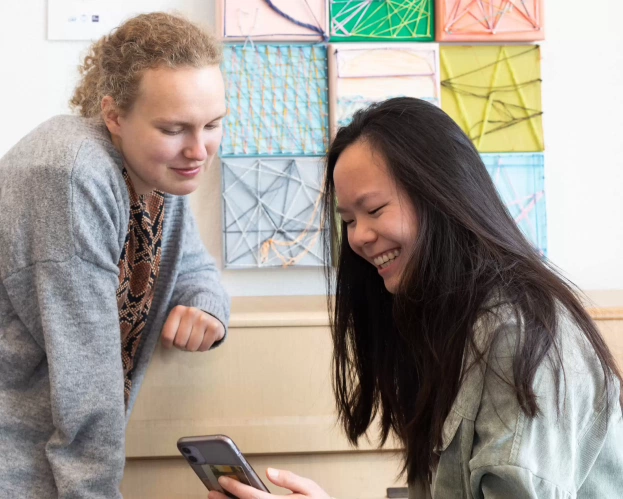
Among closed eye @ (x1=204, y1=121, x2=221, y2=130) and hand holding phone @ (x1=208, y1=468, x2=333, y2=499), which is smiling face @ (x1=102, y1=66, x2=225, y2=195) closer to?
closed eye @ (x1=204, y1=121, x2=221, y2=130)

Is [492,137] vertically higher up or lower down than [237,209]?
higher up

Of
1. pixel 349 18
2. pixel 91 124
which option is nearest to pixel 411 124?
pixel 91 124

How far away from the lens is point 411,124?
2.90ft

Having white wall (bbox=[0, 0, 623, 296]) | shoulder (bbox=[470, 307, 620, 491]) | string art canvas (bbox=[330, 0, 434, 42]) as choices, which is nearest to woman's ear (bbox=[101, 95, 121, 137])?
shoulder (bbox=[470, 307, 620, 491])

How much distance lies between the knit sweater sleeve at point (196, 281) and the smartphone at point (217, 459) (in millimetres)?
269

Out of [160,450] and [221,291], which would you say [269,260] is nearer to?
[221,291]

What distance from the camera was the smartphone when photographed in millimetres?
837

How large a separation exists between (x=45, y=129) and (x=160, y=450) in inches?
20.2

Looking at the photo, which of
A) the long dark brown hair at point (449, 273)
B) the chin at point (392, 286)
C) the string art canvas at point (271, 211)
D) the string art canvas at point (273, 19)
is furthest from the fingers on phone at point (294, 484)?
the string art canvas at point (273, 19)

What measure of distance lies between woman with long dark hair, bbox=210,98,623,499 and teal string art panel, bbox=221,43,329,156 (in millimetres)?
594

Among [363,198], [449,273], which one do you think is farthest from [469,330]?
[363,198]

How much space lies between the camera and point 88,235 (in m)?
0.88

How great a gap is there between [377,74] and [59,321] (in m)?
0.92

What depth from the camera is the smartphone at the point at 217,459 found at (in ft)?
2.75
